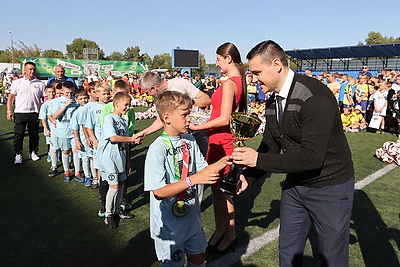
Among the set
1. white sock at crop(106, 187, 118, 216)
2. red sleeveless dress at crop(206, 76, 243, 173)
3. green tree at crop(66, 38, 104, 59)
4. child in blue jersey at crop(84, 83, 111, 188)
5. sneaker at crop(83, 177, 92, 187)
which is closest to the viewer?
red sleeveless dress at crop(206, 76, 243, 173)

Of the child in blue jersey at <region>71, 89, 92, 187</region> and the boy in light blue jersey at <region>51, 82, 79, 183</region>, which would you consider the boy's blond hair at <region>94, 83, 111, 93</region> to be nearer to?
the child in blue jersey at <region>71, 89, 92, 187</region>

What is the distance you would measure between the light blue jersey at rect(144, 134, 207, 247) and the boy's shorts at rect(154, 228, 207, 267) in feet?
0.09

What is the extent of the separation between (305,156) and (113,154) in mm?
2842

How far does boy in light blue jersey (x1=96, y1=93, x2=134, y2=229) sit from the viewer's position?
13.7 ft

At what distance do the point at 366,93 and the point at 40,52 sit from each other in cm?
6475

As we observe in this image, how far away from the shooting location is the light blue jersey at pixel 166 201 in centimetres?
238

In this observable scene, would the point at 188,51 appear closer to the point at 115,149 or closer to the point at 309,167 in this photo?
the point at 115,149

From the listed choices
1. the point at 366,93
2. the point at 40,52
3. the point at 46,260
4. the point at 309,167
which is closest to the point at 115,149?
the point at 46,260

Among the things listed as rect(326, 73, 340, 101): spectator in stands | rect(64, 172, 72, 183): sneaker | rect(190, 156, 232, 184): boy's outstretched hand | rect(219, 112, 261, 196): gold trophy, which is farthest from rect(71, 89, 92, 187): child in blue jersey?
rect(326, 73, 340, 101): spectator in stands

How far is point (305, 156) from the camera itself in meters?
2.08

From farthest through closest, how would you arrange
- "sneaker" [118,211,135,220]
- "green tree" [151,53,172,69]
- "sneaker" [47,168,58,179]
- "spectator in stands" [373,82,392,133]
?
"green tree" [151,53,172,69] < "spectator in stands" [373,82,392,133] < "sneaker" [47,168,58,179] < "sneaker" [118,211,135,220]

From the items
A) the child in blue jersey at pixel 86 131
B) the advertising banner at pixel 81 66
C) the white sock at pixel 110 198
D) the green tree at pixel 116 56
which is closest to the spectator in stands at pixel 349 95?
the child in blue jersey at pixel 86 131

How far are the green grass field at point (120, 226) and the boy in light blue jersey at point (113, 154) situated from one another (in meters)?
0.41

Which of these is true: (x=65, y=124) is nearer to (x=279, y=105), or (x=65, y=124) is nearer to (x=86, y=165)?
(x=86, y=165)
